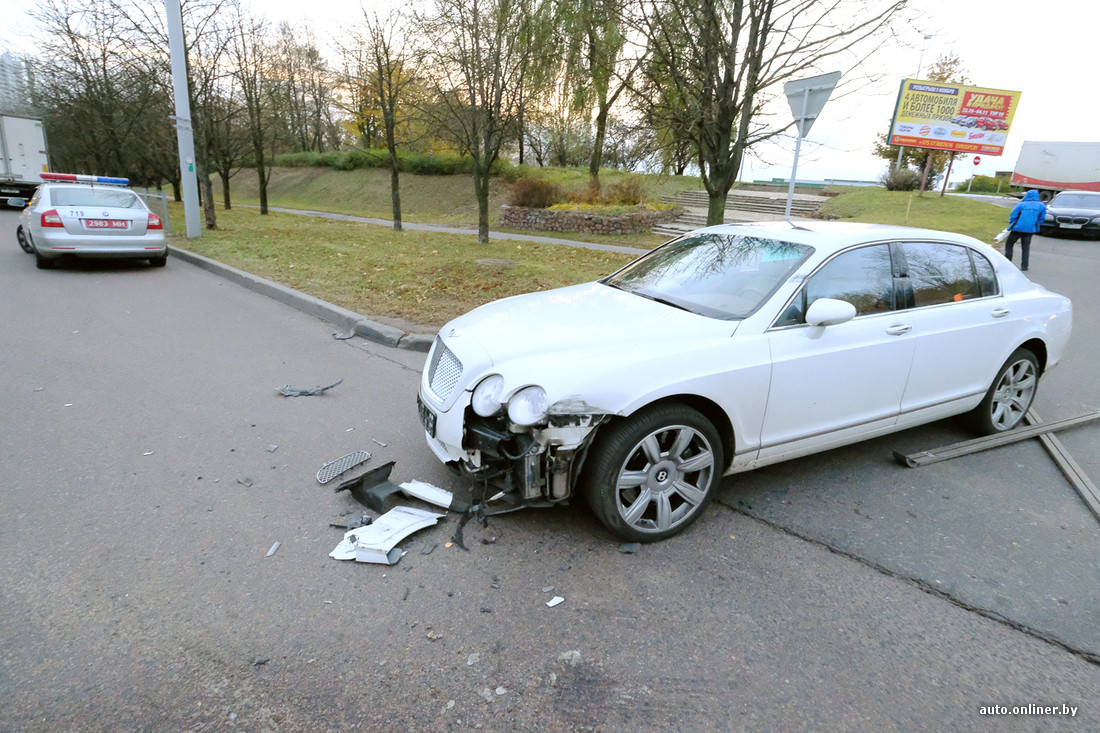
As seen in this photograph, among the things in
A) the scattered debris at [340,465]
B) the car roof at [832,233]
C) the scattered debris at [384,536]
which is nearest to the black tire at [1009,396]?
the car roof at [832,233]

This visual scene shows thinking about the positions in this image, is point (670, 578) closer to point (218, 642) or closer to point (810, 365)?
point (810, 365)

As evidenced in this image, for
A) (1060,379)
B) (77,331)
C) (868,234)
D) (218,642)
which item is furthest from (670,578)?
(77,331)

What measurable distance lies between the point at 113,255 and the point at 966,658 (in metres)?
13.1

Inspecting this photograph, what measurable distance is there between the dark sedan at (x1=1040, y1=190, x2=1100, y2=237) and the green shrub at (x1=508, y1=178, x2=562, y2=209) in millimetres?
16018

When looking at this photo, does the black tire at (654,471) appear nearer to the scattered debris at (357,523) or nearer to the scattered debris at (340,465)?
the scattered debris at (357,523)

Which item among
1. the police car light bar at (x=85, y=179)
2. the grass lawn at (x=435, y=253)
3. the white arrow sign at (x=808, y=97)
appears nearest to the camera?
the white arrow sign at (x=808, y=97)

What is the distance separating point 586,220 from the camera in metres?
19.9

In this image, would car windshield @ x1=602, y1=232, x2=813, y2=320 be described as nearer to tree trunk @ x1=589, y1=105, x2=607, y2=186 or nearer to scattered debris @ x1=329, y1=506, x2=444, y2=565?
scattered debris @ x1=329, y1=506, x2=444, y2=565

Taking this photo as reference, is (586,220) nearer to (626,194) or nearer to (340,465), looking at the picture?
(626,194)

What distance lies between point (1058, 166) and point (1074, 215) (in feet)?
48.6

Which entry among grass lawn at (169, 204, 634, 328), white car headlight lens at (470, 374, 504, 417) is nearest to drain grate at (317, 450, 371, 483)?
white car headlight lens at (470, 374, 504, 417)

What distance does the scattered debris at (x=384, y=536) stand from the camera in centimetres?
300

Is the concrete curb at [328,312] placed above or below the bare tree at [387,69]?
below

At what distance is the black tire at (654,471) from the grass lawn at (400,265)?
454 cm
